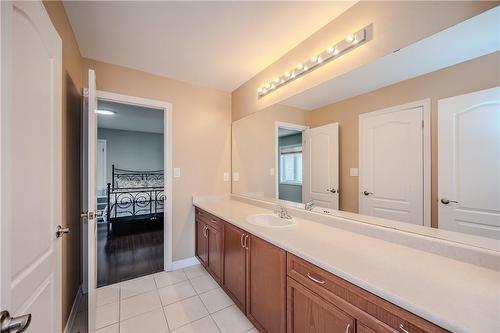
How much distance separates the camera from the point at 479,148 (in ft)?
3.24

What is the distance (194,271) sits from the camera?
8.52 ft

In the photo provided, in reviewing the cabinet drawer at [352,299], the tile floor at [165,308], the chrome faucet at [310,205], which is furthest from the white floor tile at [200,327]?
the chrome faucet at [310,205]

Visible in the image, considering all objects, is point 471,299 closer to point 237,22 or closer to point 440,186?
point 440,186

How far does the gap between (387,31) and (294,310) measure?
177 cm

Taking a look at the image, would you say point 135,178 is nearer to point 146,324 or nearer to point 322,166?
point 146,324

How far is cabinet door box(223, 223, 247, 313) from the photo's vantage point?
5.63ft

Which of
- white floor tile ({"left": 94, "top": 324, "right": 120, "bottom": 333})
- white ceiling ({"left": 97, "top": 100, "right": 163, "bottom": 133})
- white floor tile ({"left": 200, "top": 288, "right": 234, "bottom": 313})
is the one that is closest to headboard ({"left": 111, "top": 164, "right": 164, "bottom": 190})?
white ceiling ({"left": 97, "top": 100, "right": 163, "bottom": 133})

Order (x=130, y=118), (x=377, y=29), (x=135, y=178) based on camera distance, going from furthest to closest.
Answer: (x=135, y=178), (x=130, y=118), (x=377, y=29)

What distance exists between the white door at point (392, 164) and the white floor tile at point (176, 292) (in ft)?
6.07

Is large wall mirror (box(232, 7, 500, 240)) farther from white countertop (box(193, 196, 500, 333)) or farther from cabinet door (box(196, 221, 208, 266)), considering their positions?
cabinet door (box(196, 221, 208, 266))

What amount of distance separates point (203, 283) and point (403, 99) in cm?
247

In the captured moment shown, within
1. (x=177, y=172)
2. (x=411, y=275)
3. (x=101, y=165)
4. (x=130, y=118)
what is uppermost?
(x=130, y=118)

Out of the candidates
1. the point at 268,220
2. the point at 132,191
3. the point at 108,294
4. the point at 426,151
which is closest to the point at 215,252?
the point at 268,220

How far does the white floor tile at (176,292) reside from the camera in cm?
203
